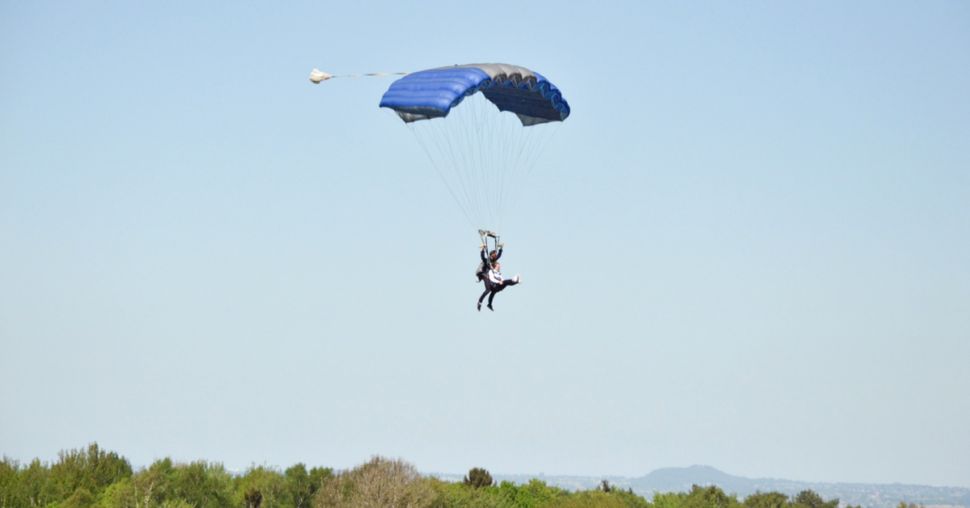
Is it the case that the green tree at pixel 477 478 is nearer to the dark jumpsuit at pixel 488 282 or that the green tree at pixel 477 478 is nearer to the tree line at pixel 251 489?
the tree line at pixel 251 489

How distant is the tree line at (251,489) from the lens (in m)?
76.2

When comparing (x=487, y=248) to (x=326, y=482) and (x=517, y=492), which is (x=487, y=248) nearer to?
(x=326, y=482)

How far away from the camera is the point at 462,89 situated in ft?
133

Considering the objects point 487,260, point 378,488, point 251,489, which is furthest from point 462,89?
point 251,489

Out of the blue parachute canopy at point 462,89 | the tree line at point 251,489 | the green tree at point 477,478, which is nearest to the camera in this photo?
the blue parachute canopy at point 462,89

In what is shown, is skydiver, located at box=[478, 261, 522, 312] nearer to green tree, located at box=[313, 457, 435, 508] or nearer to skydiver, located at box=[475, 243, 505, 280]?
skydiver, located at box=[475, 243, 505, 280]

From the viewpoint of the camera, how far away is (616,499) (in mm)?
82500

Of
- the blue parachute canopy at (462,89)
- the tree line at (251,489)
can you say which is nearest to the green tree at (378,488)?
the tree line at (251,489)

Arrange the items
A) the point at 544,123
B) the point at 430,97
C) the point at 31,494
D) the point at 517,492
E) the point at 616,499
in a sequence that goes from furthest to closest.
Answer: the point at 517,492, the point at 616,499, the point at 31,494, the point at 544,123, the point at 430,97

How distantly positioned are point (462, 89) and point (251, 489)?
49583mm

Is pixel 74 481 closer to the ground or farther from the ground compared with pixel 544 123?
closer to the ground

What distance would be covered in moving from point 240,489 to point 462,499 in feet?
42.8

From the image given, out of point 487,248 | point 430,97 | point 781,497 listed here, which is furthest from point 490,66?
point 781,497

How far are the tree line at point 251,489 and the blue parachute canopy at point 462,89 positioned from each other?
32.1 meters
